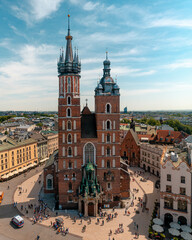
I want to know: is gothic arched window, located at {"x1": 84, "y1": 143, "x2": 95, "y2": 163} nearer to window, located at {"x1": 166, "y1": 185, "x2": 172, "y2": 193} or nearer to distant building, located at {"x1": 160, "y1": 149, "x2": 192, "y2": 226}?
distant building, located at {"x1": 160, "y1": 149, "x2": 192, "y2": 226}

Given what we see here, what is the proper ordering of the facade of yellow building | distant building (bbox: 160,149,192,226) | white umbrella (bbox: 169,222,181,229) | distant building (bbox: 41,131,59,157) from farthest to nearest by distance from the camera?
distant building (bbox: 41,131,59,157)
the facade of yellow building
distant building (bbox: 160,149,192,226)
white umbrella (bbox: 169,222,181,229)

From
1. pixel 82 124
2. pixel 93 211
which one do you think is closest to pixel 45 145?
pixel 82 124

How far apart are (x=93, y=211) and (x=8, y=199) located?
2568 centimetres

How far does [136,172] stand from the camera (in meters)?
75.7

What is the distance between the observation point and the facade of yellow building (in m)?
70.1

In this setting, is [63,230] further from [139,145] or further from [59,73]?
[139,145]

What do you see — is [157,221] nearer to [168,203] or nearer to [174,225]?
[174,225]

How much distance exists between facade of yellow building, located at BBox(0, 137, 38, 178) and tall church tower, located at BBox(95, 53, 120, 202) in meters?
40.1

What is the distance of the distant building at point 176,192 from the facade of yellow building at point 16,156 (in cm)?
5468

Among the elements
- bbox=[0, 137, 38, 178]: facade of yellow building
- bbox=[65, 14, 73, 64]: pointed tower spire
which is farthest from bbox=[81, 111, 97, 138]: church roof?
bbox=[0, 137, 38, 178]: facade of yellow building

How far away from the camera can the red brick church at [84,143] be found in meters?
47.6

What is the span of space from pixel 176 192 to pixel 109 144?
18731 mm

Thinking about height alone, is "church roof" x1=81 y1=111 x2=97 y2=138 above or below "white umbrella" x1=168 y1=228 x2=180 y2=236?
above

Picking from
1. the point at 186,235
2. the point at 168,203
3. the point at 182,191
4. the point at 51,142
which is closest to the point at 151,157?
the point at 168,203
